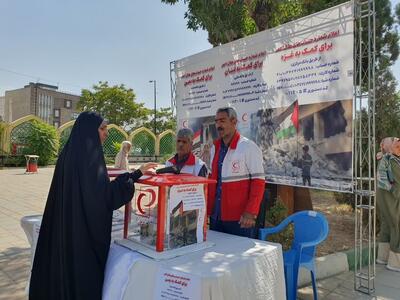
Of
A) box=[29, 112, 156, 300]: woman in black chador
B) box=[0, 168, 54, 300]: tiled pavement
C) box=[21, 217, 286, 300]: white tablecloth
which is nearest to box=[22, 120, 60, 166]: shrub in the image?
box=[0, 168, 54, 300]: tiled pavement

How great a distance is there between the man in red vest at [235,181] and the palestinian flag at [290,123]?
3.62 ft

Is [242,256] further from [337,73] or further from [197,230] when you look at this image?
[337,73]

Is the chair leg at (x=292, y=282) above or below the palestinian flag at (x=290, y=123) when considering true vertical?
below

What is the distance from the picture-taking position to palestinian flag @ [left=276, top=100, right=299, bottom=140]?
3842mm

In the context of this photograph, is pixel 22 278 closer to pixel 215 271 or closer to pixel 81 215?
pixel 81 215

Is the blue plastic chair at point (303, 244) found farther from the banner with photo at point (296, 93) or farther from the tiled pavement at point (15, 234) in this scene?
the tiled pavement at point (15, 234)

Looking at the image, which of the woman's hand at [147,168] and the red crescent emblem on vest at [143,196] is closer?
the red crescent emblem on vest at [143,196]

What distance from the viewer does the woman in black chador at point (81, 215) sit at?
201cm

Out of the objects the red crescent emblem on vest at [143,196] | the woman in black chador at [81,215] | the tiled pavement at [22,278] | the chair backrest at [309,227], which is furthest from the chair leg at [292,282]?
the woman in black chador at [81,215]

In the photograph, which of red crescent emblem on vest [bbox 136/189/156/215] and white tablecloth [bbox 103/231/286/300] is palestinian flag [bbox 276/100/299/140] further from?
red crescent emblem on vest [bbox 136/189/156/215]

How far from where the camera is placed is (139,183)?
7.21 feet

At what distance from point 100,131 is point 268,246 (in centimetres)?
125

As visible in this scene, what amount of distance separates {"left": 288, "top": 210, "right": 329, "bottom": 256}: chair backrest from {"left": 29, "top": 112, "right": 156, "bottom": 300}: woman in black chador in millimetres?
1572

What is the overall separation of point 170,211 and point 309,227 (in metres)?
1.59
